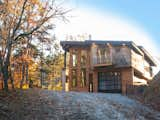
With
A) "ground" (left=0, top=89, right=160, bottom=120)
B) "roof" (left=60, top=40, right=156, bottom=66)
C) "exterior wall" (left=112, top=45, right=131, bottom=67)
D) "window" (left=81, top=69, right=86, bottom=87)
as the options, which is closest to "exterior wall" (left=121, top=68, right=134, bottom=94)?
"exterior wall" (left=112, top=45, right=131, bottom=67)

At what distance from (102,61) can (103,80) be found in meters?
2.01

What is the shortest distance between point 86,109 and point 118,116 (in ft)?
5.47

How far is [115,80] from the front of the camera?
109 feet

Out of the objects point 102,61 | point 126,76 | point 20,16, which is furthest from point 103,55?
point 20,16

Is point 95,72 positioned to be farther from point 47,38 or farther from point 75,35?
point 75,35

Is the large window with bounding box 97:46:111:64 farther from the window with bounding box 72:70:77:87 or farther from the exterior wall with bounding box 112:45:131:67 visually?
the window with bounding box 72:70:77:87

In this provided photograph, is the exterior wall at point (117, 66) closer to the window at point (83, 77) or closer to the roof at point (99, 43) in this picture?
the window at point (83, 77)

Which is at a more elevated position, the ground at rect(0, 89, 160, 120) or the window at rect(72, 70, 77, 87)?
the window at rect(72, 70, 77, 87)

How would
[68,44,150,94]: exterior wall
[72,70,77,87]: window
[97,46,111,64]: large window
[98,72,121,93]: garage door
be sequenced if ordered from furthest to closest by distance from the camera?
[72,70,77,87]: window < [98,72,121,93]: garage door < [97,46,111,64]: large window < [68,44,150,94]: exterior wall

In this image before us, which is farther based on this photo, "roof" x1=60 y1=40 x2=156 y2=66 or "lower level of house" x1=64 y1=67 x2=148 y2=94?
"roof" x1=60 y1=40 x2=156 y2=66

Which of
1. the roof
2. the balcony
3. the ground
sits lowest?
the ground

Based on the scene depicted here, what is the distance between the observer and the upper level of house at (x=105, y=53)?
32.6 metres

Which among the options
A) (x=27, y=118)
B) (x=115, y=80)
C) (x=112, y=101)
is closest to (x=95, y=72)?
(x=115, y=80)

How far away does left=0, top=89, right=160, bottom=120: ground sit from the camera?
15.4 metres
